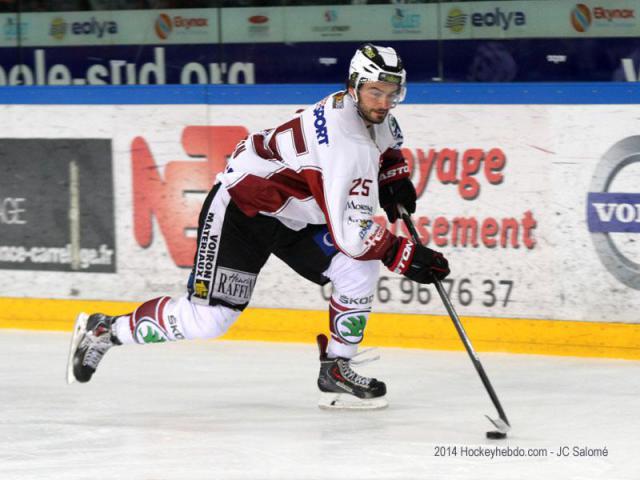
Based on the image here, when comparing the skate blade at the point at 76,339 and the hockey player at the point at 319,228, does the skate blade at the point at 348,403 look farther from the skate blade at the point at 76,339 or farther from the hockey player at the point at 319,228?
the skate blade at the point at 76,339

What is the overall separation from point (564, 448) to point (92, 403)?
1.77 meters

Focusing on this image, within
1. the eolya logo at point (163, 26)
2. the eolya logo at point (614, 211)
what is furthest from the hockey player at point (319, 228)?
the eolya logo at point (163, 26)

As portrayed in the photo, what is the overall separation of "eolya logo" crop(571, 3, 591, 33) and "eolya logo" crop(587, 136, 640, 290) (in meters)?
0.73

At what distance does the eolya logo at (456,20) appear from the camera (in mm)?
6426

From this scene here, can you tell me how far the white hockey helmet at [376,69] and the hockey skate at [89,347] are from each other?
1295mm

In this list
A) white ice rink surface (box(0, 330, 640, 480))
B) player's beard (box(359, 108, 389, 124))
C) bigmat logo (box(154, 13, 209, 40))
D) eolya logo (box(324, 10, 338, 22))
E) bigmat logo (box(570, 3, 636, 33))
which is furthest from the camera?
bigmat logo (box(154, 13, 209, 40))

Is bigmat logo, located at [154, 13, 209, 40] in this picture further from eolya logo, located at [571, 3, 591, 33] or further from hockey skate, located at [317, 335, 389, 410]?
hockey skate, located at [317, 335, 389, 410]

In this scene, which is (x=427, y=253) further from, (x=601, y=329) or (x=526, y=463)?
(x=601, y=329)

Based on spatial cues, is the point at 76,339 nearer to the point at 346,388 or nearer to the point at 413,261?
the point at 346,388

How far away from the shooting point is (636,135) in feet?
18.7

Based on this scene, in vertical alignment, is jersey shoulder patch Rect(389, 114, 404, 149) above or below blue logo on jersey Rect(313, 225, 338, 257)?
above

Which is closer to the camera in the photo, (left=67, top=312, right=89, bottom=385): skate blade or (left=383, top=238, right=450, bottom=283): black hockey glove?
(left=383, top=238, right=450, bottom=283): black hockey glove

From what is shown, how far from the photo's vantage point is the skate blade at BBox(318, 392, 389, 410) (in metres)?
4.91

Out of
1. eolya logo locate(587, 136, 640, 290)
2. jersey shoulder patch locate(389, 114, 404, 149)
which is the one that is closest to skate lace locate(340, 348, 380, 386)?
jersey shoulder patch locate(389, 114, 404, 149)
